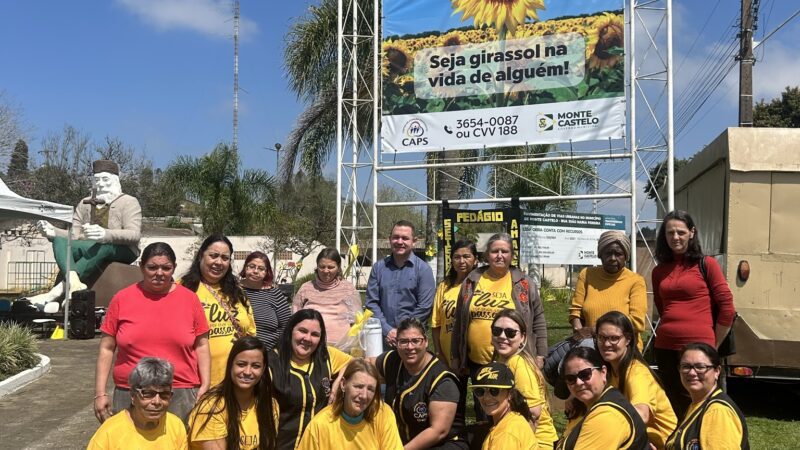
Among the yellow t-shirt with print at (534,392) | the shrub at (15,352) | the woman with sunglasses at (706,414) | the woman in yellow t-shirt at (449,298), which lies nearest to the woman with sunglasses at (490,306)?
the woman in yellow t-shirt at (449,298)

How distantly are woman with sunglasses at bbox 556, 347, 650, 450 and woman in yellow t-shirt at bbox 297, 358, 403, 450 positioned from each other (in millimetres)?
880

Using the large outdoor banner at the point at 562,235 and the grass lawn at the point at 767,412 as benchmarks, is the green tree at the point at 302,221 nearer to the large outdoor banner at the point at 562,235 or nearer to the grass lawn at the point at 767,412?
the large outdoor banner at the point at 562,235

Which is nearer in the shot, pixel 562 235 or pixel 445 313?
pixel 445 313

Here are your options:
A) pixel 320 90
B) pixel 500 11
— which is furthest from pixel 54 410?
pixel 320 90

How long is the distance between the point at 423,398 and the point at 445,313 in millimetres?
1271

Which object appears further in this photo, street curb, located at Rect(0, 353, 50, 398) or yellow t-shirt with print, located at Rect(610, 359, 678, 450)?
street curb, located at Rect(0, 353, 50, 398)

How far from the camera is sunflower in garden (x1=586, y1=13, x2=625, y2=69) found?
9141 millimetres

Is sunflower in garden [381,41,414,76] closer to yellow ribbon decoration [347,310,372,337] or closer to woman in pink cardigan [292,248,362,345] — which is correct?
woman in pink cardigan [292,248,362,345]

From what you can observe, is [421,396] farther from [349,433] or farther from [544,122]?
[544,122]

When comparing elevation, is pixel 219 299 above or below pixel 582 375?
above

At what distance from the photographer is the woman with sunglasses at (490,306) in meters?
4.73

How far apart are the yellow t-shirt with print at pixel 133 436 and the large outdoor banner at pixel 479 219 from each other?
5.98m

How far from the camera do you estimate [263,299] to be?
522cm

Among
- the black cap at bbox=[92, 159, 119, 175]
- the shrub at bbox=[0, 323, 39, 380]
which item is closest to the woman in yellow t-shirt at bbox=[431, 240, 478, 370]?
the shrub at bbox=[0, 323, 39, 380]
